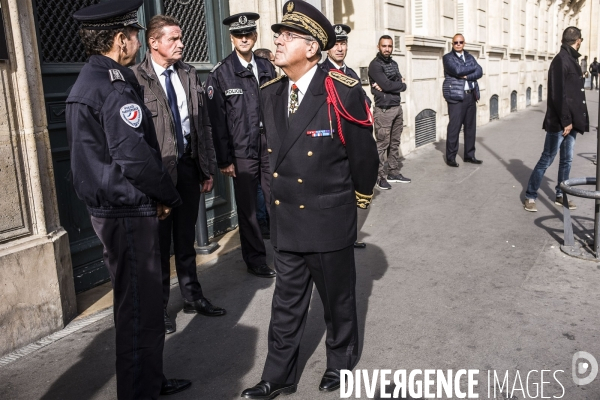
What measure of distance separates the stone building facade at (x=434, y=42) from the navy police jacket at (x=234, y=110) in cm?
217

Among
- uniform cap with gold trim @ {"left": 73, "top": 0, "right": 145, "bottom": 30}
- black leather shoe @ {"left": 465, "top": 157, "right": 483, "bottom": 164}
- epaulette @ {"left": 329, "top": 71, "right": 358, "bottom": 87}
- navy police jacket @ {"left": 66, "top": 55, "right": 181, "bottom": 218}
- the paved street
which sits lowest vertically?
the paved street

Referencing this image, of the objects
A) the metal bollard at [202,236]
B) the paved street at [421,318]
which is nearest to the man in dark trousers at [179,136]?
the paved street at [421,318]

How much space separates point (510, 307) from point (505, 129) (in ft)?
42.0

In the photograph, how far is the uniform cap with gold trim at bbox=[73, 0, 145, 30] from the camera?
2.91 m

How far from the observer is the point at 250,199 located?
208 inches

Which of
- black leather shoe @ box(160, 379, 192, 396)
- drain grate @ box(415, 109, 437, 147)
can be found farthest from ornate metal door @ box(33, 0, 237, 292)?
drain grate @ box(415, 109, 437, 147)

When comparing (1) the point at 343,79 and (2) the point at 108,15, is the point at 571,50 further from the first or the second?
(2) the point at 108,15

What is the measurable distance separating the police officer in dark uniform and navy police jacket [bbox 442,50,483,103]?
7871mm

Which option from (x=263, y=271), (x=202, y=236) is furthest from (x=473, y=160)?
(x=263, y=271)

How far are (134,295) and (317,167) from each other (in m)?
1.14

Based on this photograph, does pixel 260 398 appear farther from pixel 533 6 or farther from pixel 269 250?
pixel 533 6

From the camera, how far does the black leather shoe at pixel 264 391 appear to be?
3.31 m

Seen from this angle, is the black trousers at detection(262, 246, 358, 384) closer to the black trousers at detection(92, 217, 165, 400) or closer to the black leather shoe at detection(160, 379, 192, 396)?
the black leather shoe at detection(160, 379, 192, 396)

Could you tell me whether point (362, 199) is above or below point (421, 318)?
above
